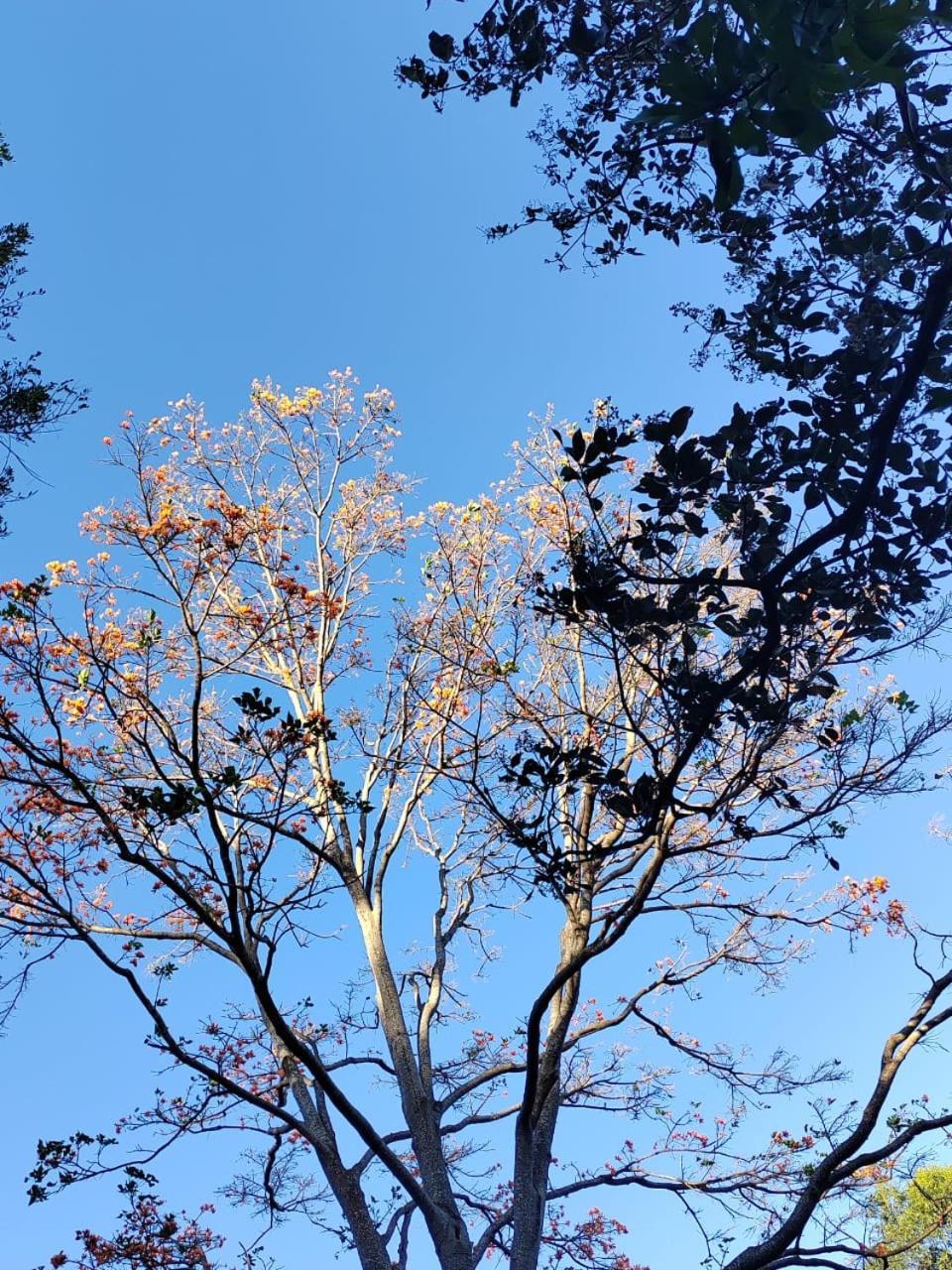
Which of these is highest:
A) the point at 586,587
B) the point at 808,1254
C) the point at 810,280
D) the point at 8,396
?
the point at 8,396

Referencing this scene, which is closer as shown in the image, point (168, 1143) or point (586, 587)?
point (586, 587)

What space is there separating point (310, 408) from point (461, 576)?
280cm

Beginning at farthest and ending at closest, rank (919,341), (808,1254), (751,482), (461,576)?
(461,576) < (808,1254) < (751,482) < (919,341)

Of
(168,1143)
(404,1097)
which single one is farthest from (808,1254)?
(168,1143)

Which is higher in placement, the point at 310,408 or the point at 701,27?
the point at 310,408

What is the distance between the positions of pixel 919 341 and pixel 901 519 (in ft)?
2.95

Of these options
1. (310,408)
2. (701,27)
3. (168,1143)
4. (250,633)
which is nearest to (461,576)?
(250,633)

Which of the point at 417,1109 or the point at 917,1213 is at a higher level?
the point at 417,1109

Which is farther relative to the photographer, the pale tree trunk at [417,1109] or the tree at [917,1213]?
the tree at [917,1213]

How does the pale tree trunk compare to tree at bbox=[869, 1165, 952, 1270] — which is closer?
the pale tree trunk

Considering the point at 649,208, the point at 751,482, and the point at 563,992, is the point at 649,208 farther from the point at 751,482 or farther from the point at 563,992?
the point at 563,992

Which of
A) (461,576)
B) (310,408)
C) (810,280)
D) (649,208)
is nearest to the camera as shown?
(810,280)

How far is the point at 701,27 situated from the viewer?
236cm

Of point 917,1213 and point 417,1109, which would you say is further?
point 917,1213
